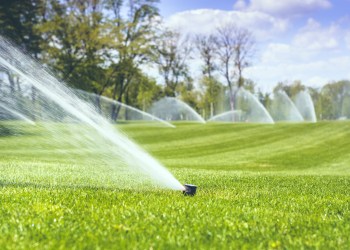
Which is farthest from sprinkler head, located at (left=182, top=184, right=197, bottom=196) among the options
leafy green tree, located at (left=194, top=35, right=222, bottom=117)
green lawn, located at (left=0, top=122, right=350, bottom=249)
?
leafy green tree, located at (left=194, top=35, right=222, bottom=117)

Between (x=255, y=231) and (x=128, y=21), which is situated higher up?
(x=128, y=21)

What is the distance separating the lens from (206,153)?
27.2 meters

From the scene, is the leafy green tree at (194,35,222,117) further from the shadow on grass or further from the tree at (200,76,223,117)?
the shadow on grass

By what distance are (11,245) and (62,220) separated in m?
1.01

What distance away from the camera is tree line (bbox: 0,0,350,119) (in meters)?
38.6

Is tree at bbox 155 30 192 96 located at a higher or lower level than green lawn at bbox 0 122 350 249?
higher

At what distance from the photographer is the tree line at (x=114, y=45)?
127 ft

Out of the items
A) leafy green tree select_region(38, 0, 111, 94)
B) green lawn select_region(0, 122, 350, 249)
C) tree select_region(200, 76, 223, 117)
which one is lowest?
green lawn select_region(0, 122, 350, 249)

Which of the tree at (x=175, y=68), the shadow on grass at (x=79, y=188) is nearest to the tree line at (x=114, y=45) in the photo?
the tree at (x=175, y=68)

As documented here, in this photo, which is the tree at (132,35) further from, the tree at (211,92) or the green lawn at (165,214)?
the green lawn at (165,214)

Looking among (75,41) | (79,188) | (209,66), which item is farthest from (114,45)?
(79,188)

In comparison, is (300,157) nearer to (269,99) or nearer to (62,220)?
(62,220)

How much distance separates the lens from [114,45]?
4484 cm

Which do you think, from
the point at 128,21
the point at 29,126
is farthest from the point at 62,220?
the point at 128,21
